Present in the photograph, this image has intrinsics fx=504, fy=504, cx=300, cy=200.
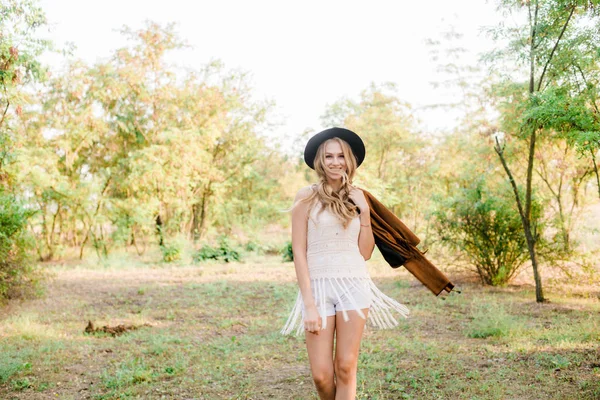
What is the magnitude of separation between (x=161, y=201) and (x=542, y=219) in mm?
11584

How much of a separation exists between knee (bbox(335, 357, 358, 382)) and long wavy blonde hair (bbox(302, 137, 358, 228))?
775 mm

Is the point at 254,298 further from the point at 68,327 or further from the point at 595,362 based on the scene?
the point at 595,362

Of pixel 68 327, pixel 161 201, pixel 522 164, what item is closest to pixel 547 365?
pixel 68 327

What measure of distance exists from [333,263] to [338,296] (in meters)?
0.20

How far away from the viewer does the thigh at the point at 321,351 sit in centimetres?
287

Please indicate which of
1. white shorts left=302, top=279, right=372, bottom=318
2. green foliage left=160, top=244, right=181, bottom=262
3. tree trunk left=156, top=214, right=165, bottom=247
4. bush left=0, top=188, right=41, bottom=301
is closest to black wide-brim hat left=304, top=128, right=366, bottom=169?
white shorts left=302, top=279, right=372, bottom=318

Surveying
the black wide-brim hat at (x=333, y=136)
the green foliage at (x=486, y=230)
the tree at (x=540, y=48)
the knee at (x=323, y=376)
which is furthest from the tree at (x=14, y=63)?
the green foliage at (x=486, y=230)

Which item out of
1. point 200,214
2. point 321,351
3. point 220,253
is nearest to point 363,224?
point 321,351

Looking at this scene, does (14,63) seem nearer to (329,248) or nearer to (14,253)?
(14,253)

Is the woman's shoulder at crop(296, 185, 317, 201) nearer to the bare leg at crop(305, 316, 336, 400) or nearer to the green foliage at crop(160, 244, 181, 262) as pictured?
the bare leg at crop(305, 316, 336, 400)

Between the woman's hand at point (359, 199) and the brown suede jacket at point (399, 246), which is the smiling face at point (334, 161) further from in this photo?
the brown suede jacket at point (399, 246)

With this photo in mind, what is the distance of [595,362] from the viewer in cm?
480

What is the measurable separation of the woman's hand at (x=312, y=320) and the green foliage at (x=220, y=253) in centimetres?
1286

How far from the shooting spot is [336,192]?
10.2ft
